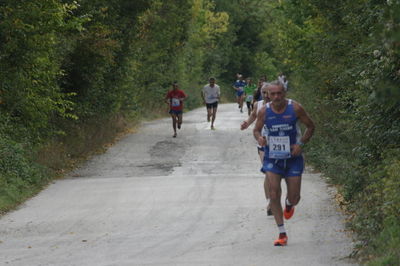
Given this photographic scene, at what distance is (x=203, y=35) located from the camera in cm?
6912

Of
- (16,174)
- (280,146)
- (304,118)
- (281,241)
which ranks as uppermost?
(304,118)

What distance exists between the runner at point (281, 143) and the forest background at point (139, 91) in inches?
33.8

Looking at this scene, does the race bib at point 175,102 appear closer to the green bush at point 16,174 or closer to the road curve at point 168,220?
the road curve at point 168,220

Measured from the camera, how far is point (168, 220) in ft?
40.1

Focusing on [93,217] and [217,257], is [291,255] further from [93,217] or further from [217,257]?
[93,217]

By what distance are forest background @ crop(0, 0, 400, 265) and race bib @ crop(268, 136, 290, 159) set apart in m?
1.07

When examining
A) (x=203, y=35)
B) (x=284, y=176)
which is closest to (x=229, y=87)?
(x=203, y=35)

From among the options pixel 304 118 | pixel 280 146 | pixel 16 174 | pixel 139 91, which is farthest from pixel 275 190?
pixel 139 91

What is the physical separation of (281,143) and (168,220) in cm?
310

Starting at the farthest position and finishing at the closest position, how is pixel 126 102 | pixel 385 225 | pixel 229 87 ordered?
pixel 229 87 → pixel 126 102 → pixel 385 225

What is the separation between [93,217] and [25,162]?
4527 mm

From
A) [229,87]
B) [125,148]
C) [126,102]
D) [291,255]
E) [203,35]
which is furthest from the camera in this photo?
[229,87]

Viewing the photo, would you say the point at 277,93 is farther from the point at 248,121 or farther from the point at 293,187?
the point at 248,121

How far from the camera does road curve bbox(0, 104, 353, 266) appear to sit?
9.38 metres
